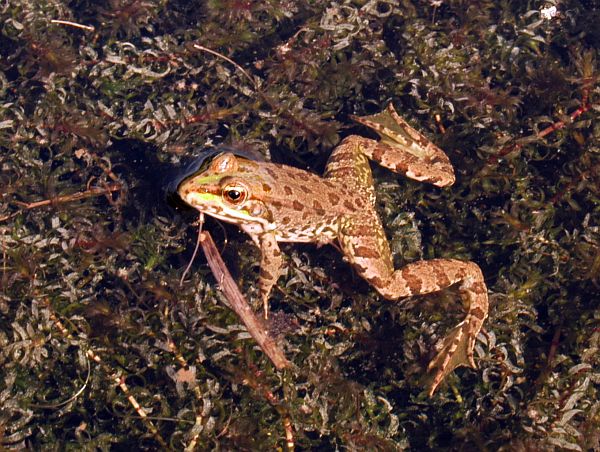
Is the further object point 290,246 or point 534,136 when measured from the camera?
point 290,246

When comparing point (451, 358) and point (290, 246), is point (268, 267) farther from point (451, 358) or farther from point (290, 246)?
point (451, 358)

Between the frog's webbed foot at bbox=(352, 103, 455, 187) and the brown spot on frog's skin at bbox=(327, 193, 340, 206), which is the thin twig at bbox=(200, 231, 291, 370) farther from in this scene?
the frog's webbed foot at bbox=(352, 103, 455, 187)

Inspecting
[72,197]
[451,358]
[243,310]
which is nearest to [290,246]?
[243,310]

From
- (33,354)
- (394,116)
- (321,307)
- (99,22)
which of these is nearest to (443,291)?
(321,307)

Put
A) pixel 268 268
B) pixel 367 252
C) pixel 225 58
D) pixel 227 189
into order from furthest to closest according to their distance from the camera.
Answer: pixel 225 58
pixel 367 252
pixel 268 268
pixel 227 189

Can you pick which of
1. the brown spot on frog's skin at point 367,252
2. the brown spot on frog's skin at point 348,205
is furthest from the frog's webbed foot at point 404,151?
the brown spot on frog's skin at point 367,252

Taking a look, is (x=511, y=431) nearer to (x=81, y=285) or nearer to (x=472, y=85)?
(x=472, y=85)

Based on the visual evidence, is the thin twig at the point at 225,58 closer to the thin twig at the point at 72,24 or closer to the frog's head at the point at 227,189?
the thin twig at the point at 72,24

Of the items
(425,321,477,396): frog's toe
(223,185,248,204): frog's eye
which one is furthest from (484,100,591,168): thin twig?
(223,185,248,204): frog's eye
